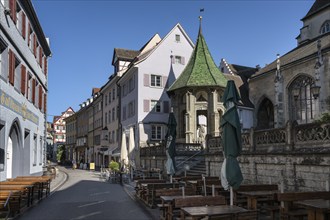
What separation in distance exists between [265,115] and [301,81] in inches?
344

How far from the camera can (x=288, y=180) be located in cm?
1241

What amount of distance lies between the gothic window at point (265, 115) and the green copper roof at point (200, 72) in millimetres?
7784

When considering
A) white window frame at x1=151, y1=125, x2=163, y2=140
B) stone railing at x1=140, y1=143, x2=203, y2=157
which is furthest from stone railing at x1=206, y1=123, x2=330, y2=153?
white window frame at x1=151, y1=125, x2=163, y2=140

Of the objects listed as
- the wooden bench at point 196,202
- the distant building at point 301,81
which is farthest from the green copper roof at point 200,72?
the wooden bench at point 196,202

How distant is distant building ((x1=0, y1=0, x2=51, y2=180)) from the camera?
1546 cm

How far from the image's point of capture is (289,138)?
12.5 meters

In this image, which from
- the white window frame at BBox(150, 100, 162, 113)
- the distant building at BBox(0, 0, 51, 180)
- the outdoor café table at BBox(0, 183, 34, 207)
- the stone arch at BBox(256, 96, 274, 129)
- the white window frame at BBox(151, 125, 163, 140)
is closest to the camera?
the outdoor café table at BBox(0, 183, 34, 207)

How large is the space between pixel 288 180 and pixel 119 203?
6.42 m

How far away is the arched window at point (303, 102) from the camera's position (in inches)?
1238

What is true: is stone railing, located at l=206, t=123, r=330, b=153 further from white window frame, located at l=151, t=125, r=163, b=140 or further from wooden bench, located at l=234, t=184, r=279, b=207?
white window frame, located at l=151, t=125, r=163, b=140

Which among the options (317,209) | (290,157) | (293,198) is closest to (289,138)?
(290,157)

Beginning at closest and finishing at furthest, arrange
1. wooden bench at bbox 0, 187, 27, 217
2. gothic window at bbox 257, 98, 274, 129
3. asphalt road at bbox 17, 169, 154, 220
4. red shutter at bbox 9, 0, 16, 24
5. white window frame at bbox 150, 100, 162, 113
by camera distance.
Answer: wooden bench at bbox 0, 187, 27, 217 < asphalt road at bbox 17, 169, 154, 220 < red shutter at bbox 9, 0, 16, 24 < white window frame at bbox 150, 100, 162, 113 < gothic window at bbox 257, 98, 274, 129

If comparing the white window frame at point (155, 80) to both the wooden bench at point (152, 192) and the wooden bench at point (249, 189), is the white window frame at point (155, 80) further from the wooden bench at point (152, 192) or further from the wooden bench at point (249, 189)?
the wooden bench at point (249, 189)

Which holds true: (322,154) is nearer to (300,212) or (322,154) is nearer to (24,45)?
(300,212)
